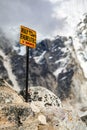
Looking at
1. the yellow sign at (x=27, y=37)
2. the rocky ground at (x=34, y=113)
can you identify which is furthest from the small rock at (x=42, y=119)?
the yellow sign at (x=27, y=37)

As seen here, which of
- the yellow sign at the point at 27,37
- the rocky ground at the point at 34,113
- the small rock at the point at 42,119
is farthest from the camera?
the yellow sign at the point at 27,37

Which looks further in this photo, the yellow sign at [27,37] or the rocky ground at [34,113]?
the yellow sign at [27,37]

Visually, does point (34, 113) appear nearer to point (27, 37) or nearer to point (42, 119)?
point (42, 119)

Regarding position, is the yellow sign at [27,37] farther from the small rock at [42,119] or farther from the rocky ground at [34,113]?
the small rock at [42,119]

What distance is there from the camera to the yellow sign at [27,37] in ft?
53.2

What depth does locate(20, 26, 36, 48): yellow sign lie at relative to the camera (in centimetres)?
1620

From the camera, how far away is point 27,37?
16.4m

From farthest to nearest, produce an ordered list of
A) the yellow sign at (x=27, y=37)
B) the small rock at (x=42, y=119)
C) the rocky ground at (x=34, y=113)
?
the yellow sign at (x=27, y=37) → the small rock at (x=42, y=119) → the rocky ground at (x=34, y=113)

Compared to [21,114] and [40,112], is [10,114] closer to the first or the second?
[21,114]

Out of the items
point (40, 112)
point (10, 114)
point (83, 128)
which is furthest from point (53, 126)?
point (10, 114)

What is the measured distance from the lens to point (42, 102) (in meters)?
18.7

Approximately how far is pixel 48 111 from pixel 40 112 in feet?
2.47

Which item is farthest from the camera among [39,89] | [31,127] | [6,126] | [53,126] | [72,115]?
[39,89]

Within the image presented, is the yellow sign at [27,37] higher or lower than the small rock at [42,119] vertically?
higher
